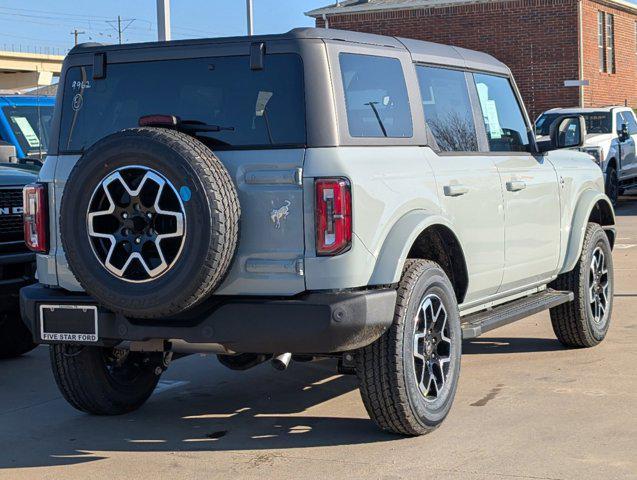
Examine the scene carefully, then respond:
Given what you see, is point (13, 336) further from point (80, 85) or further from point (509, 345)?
point (509, 345)

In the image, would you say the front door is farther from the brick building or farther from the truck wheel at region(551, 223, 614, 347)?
the brick building

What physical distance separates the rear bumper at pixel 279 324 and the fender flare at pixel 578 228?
2.71 metres

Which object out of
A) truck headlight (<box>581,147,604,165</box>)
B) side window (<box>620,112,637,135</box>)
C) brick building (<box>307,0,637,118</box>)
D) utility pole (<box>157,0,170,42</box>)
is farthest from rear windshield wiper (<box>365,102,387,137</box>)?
brick building (<box>307,0,637,118</box>)

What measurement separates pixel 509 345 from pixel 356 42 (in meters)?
3.34

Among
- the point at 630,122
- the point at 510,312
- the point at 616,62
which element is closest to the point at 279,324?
the point at 510,312

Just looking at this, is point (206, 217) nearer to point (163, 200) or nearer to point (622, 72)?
point (163, 200)

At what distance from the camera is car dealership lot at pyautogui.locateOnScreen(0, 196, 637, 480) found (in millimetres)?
5285

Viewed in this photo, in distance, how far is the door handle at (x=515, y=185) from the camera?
6.88 m

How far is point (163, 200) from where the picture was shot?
17.0 ft

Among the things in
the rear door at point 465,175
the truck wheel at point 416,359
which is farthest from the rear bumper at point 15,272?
the rear door at point 465,175

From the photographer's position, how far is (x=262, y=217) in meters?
5.31

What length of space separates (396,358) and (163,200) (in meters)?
1.35

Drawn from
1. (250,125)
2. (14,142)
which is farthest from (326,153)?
(14,142)

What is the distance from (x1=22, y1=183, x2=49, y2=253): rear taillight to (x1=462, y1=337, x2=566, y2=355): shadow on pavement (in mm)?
3336
